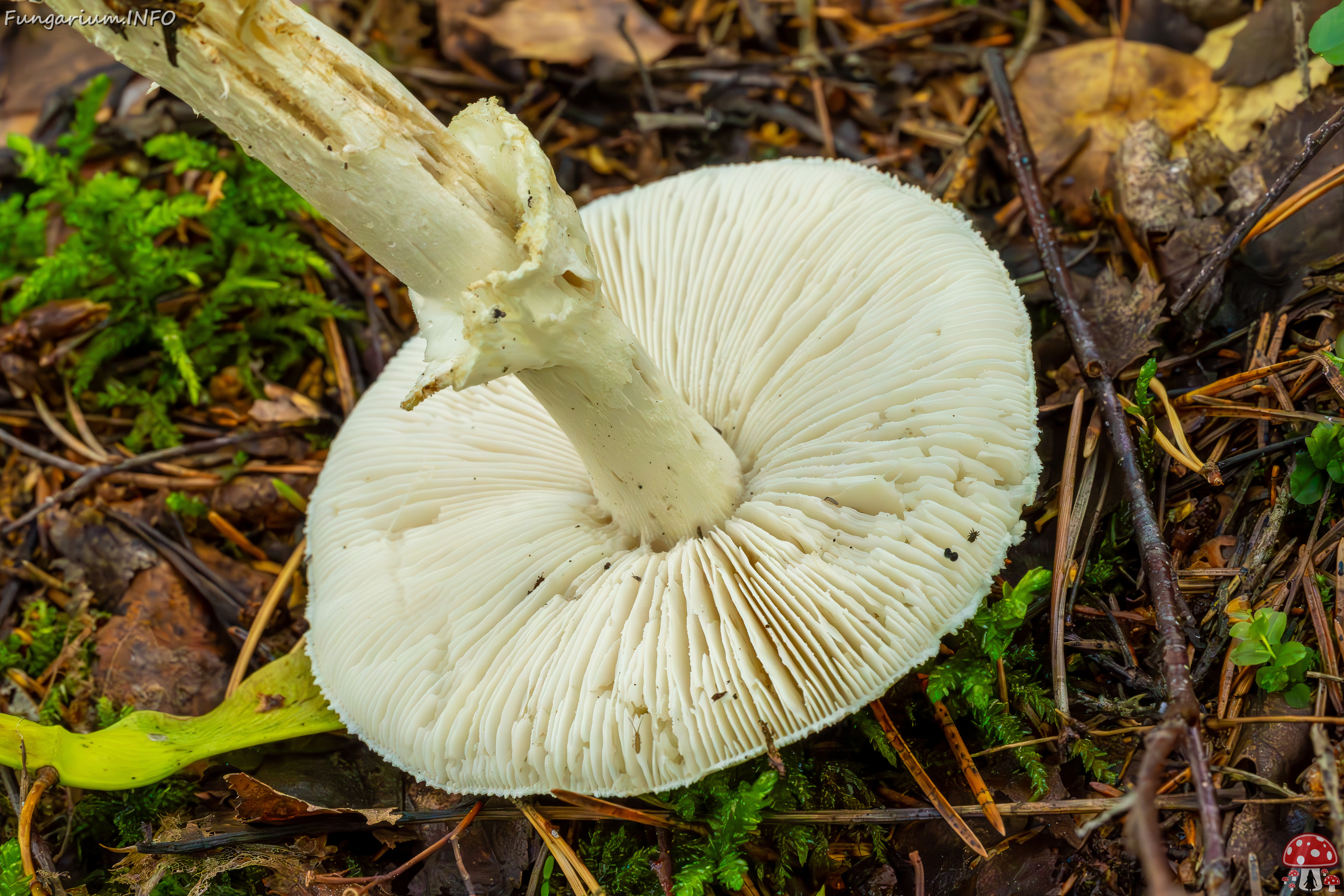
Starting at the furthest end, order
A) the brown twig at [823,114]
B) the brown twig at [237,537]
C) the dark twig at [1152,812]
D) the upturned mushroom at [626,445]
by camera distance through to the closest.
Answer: the brown twig at [823,114]
the brown twig at [237,537]
the upturned mushroom at [626,445]
the dark twig at [1152,812]

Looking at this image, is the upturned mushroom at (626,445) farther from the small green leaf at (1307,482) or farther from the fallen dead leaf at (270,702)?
the small green leaf at (1307,482)

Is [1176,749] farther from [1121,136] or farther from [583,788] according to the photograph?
[1121,136]

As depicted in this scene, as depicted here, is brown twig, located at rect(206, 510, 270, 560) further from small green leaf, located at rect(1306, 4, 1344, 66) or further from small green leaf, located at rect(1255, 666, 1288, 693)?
small green leaf, located at rect(1306, 4, 1344, 66)

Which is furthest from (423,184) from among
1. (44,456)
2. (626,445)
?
(44,456)

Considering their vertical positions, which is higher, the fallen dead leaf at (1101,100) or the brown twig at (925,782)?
the fallen dead leaf at (1101,100)

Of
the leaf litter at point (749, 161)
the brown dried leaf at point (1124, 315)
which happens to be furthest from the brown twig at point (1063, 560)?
the brown dried leaf at point (1124, 315)

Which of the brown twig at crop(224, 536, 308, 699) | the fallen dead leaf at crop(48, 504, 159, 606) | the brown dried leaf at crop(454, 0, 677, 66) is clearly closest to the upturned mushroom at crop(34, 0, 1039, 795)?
the brown twig at crop(224, 536, 308, 699)

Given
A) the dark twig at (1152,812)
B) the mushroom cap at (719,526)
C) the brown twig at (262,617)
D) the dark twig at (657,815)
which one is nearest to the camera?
the dark twig at (1152,812)
